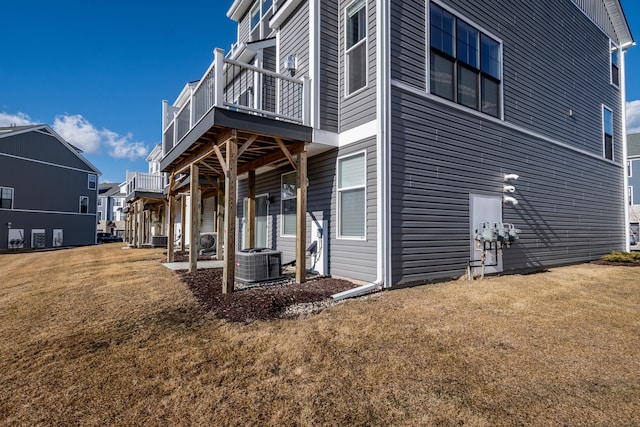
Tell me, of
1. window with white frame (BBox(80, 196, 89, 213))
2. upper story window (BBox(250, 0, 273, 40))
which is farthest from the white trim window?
window with white frame (BBox(80, 196, 89, 213))

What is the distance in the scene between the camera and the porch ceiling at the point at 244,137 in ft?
17.6

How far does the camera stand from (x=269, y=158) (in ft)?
23.8

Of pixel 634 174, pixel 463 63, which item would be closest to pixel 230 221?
pixel 463 63

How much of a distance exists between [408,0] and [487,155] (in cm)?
361

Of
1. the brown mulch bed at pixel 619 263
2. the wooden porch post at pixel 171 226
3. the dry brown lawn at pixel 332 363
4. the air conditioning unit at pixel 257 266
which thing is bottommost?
the dry brown lawn at pixel 332 363

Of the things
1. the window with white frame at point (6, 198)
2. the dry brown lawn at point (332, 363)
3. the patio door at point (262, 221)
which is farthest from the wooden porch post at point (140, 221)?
the dry brown lawn at point (332, 363)

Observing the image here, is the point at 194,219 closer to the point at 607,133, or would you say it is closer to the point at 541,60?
the point at 541,60

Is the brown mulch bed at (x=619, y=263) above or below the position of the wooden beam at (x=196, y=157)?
below

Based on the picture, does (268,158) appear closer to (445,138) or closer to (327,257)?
(327,257)

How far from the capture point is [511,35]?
26.8 ft

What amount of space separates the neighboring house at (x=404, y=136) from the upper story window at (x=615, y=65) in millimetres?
2687

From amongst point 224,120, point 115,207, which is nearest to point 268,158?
point 224,120

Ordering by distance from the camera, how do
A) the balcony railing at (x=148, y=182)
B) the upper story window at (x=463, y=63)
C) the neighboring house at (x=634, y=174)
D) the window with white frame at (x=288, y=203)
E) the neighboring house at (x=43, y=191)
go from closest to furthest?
the upper story window at (x=463, y=63) → the window with white frame at (x=288, y=203) → the balcony railing at (x=148, y=182) → the neighboring house at (x=43, y=191) → the neighboring house at (x=634, y=174)

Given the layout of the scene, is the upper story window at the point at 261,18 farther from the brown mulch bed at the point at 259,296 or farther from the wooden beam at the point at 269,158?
the brown mulch bed at the point at 259,296
